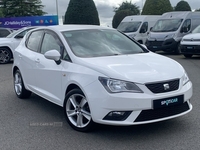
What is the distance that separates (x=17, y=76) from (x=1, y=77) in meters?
3.35

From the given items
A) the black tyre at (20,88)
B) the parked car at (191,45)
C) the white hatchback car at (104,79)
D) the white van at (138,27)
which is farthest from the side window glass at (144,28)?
the white hatchback car at (104,79)

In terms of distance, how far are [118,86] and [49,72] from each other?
1682 mm

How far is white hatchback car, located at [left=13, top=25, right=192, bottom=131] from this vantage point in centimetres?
426

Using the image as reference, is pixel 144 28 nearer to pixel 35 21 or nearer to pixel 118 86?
pixel 118 86

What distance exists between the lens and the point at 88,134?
4.71 metres

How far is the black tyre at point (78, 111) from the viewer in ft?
15.3

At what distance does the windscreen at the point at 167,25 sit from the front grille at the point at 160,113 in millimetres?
12683

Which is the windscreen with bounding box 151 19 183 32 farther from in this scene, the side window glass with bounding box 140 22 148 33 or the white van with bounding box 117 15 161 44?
the side window glass with bounding box 140 22 148 33

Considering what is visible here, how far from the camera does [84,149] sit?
419cm

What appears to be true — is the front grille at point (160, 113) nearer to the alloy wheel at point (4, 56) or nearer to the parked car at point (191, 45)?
the parked car at point (191, 45)

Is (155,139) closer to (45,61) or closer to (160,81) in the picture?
(160,81)

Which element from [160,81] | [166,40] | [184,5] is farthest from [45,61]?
[184,5]

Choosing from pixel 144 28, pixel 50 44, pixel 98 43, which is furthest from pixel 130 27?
pixel 98 43

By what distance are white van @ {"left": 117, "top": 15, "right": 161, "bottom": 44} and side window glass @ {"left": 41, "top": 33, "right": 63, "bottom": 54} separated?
13.0 meters
